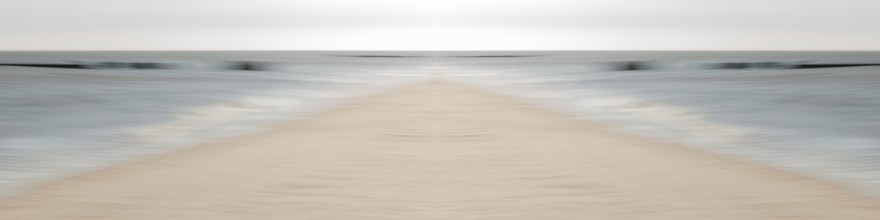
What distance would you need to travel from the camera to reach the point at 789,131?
13203 millimetres

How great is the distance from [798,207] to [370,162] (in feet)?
10.9

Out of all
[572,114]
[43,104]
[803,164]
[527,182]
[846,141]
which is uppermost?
[43,104]

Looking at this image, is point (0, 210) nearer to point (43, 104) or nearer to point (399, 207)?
point (399, 207)

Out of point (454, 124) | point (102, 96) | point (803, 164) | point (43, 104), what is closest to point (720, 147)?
point (803, 164)

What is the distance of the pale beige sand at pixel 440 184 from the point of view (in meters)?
5.93

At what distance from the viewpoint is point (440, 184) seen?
275 inches

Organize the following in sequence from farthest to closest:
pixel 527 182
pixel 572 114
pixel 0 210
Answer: pixel 572 114
pixel 527 182
pixel 0 210

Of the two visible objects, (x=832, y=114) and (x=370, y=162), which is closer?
(x=370, y=162)

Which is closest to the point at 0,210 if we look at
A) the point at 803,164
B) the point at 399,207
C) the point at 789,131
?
the point at 399,207

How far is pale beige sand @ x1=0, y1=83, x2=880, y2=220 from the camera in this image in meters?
5.93

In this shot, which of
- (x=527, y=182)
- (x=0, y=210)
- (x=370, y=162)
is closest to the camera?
(x=0, y=210)

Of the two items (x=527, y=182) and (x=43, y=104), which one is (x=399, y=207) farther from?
(x=43, y=104)

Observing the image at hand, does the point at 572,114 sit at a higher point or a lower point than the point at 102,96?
lower

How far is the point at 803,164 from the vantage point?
29.5 feet
